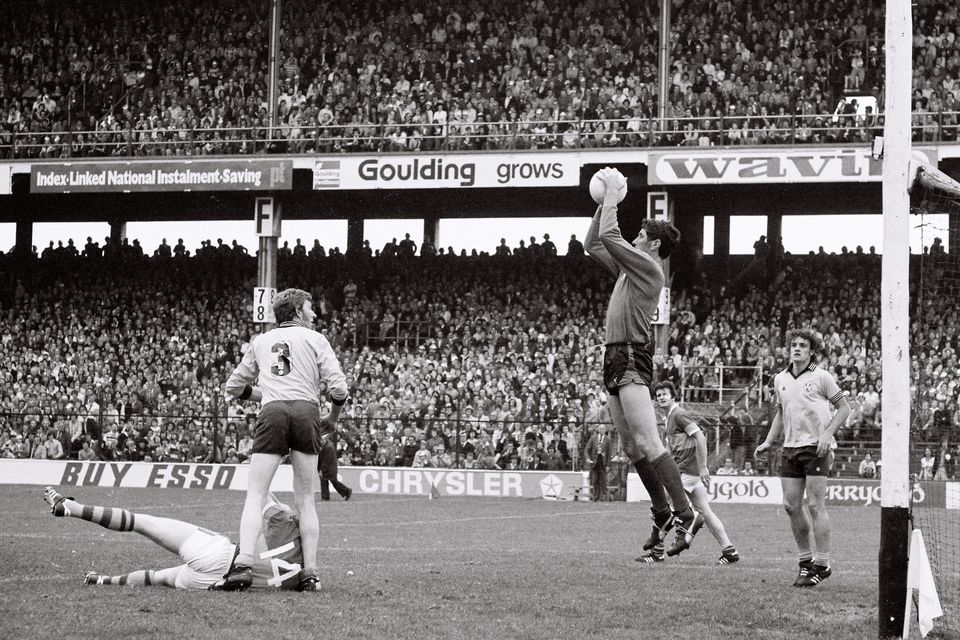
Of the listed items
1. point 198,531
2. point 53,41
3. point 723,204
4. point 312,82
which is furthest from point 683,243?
point 198,531

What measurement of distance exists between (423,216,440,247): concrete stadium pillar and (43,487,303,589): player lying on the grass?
100 feet

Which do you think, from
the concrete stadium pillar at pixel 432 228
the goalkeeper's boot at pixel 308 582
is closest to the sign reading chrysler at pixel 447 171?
the concrete stadium pillar at pixel 432 228

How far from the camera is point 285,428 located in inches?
343

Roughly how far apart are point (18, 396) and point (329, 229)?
1067 centimetres

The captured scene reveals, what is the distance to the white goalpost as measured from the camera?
7281 millimetres

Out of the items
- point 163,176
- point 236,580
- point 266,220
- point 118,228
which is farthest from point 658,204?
point 236,580

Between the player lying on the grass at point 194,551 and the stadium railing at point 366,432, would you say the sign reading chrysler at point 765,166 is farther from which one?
the player lying on the grass at point 194,551

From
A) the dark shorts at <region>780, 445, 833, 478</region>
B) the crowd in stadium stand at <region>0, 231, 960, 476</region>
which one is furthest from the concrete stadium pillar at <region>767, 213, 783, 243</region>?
the dark shorts at <region>780, 445, 833, 478</region>

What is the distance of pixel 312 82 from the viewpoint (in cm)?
3506

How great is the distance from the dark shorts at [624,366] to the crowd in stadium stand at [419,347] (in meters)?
16.1

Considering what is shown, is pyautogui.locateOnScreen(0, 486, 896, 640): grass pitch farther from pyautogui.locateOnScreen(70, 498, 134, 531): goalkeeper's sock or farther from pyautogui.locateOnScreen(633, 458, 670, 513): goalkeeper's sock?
pyautogui.locateOnScreen(633, 458, 670, 513): goalkeeper's sock

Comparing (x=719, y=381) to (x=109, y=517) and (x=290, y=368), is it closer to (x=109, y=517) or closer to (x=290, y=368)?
(x=290, y=368)

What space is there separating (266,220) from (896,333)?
2658 centimetres

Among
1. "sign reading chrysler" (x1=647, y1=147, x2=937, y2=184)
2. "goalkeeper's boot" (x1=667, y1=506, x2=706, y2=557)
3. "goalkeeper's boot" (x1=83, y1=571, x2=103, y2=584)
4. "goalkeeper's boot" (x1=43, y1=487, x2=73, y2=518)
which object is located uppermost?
"sign reading chrysler" (x1=647, y1=147, x2=937, y2=184)
